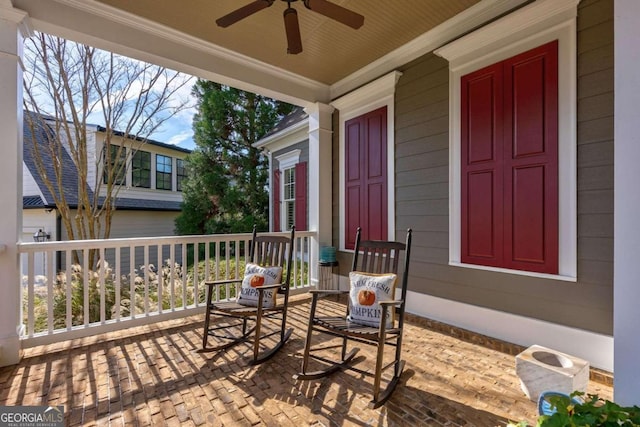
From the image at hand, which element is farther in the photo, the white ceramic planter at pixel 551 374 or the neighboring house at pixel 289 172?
the neighboring house at pixel 289 172

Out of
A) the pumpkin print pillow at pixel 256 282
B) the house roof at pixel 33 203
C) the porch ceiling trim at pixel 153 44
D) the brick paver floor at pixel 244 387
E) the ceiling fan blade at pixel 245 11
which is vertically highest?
the porch ceiling trim at pixel 153 44

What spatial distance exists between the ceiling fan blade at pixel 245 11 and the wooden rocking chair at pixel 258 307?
1846 millimetres

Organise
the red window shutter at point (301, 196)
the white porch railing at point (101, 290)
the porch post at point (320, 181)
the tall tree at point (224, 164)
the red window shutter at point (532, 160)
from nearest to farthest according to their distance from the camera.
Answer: the red window shutter at point (532, 160), the white porch railing at point (101, 290), the porch post at point (320, 181), the red window shutter at point (301, 196), the tall tree at point (224, 164)

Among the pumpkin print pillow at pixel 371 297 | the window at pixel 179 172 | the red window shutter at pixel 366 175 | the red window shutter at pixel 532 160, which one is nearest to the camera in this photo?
the pumpkin print pillow at pixel 371 297

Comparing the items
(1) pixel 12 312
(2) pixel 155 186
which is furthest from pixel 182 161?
(1) pixel 12 312

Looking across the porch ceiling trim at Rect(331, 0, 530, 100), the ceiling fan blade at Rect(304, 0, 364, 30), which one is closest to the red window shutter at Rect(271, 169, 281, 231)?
the porch ceiling trim at Rect(331, 0, 530, 100)

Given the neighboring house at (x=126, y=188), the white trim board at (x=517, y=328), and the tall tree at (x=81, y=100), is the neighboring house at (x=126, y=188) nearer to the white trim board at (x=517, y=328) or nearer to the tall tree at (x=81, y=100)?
the tall tree at (x=81, y=100)

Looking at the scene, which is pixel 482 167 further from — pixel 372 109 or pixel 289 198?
pixel 289 198

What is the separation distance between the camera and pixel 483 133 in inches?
122

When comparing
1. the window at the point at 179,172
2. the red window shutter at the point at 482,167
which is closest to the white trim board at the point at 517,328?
the red window shutter at the point at 482,167

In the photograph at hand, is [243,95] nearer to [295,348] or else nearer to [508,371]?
[295,348]

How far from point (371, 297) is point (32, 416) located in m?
2.29

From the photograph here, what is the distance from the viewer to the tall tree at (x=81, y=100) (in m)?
5.25

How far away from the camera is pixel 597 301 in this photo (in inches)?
95.1
